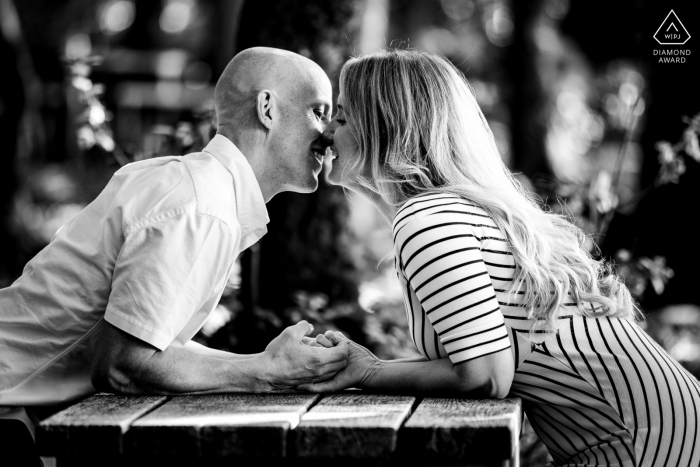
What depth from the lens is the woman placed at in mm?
2363

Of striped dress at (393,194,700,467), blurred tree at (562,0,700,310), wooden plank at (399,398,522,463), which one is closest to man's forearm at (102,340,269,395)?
striped dress at (393,194,700,467)

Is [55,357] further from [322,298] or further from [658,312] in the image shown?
[658,312]

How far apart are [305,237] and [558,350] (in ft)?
8.30

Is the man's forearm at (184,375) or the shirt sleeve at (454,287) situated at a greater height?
the shirt sleeve at (454,287)

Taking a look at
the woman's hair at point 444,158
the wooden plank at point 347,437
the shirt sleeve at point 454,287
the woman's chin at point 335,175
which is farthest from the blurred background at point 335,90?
the wooden plank at point 347,437

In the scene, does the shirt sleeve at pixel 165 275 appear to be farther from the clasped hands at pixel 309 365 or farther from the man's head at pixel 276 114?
the man's head at pixel 276 114

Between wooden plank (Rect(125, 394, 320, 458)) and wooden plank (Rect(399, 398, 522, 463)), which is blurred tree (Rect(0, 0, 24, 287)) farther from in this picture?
wooden plank (Rect(399, 398, 522, 463))

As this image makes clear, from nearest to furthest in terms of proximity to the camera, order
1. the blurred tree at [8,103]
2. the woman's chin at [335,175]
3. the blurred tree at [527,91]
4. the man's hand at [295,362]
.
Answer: the man's hand at [295,362] < the woman's chin at [335,175] < the blurred tree at [8,103] < the blurred tree at [527,91]

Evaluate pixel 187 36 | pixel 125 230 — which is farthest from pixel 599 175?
pixel 187 36

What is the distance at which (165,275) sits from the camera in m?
2.43

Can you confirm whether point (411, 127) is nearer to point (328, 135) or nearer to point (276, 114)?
point (328, 135)

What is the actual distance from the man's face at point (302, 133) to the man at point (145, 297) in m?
0.23

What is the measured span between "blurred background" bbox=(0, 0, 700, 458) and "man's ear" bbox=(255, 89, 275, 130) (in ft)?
2.23

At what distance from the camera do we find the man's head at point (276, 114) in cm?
320
